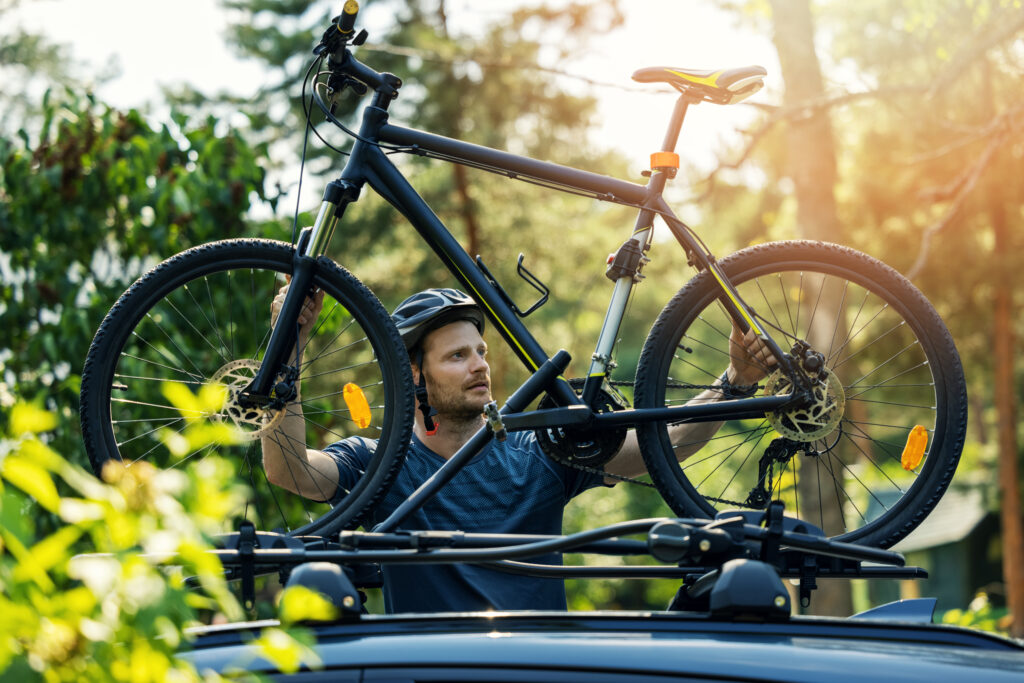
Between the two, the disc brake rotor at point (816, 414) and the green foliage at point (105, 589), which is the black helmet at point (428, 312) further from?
the green foliage at point (105, 589)

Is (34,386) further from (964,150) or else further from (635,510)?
(635,510)

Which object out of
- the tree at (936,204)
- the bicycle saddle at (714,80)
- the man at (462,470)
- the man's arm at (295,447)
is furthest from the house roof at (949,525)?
the man's arm at (295,447)

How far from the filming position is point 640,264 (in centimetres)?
286

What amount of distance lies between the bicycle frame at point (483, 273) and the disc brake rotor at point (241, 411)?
0.33 feet

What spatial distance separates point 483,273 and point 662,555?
1226 millimetres

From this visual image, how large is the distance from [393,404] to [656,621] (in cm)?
106

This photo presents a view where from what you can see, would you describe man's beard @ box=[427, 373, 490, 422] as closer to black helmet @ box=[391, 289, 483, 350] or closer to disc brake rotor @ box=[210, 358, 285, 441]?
black helmet @ box=[391, 289, 483, 350]

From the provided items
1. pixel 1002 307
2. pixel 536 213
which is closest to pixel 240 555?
pixel 536 213

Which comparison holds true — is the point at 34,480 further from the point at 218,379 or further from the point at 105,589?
the point at 218,379

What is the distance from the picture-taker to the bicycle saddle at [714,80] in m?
2.88

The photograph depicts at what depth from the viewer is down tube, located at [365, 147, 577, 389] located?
9.07ft

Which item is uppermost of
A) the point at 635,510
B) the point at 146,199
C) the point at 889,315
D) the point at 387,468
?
the point at 635,510

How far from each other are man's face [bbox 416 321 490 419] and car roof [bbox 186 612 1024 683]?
1487mm

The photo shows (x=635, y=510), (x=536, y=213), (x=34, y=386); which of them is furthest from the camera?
(x=635, y=510)
